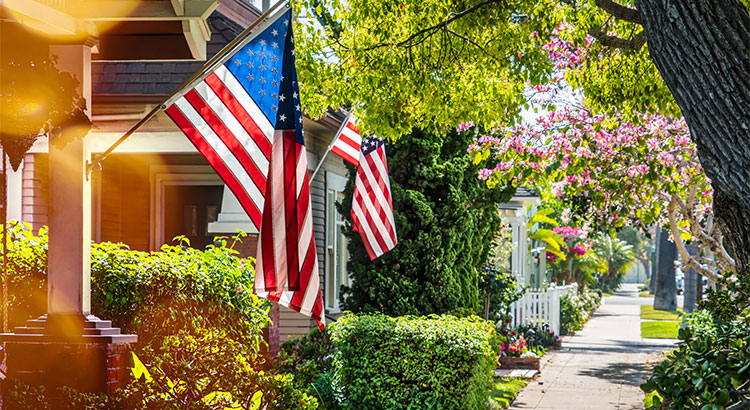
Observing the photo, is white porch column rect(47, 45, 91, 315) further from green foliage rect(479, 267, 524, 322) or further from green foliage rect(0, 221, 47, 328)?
green foliage rect(479, 267, 524, 322)

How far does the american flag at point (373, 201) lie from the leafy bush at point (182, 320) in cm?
275

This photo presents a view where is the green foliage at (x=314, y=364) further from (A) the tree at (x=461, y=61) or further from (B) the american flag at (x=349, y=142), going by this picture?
(A) the tree at (x=461, y=61)

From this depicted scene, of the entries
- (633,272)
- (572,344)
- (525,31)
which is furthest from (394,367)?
(633,272)

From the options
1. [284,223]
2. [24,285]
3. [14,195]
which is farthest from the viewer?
[14,195]

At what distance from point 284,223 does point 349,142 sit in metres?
4.88

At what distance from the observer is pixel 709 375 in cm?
514

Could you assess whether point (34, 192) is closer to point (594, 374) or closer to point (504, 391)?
point (504, 391)

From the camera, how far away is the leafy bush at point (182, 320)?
5930mm

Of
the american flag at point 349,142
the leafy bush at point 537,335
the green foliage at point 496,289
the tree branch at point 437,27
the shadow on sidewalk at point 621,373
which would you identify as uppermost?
the tree branch at point 437,27

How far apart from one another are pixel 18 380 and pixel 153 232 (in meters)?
8.46

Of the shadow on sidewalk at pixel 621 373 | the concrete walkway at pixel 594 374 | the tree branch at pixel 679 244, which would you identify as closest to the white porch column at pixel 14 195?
the concrete walkway at pixel 594 374

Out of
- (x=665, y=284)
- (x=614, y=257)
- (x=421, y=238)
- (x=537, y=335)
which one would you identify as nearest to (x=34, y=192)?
(x=421, y=238)

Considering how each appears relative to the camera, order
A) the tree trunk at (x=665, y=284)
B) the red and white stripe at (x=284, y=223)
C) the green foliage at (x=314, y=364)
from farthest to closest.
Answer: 1. the tree trunk at (x=665, y=284)
2. the green foliage at (x=314, y=364)
3. the red and white stripe at (x=284, y=223)

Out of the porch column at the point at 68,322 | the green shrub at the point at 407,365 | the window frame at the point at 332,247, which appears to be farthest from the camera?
the window frame at the point at 332,247
